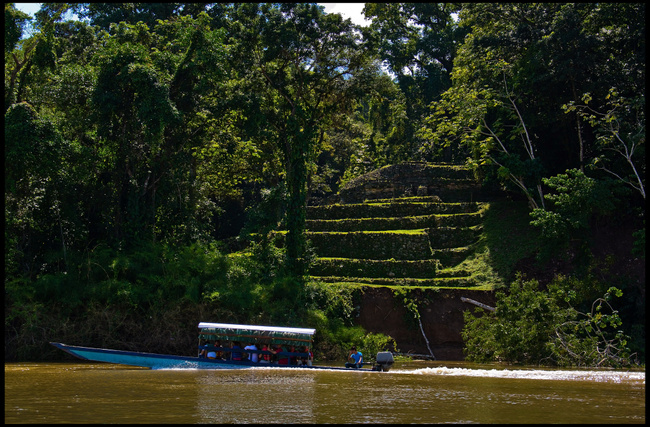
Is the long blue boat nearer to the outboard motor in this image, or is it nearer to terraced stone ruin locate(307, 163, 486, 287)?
the outboard motor

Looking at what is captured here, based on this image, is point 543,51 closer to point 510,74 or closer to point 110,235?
point 510,74

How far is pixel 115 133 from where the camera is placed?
80.2 feet

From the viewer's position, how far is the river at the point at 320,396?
9883 mm

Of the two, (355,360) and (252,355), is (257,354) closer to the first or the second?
(252,355)

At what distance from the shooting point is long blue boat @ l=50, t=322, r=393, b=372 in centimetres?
1689

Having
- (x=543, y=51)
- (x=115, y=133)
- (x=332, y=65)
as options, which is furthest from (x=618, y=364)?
(x=115, y=133)

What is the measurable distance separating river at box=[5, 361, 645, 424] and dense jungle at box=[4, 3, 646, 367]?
13.3 ft

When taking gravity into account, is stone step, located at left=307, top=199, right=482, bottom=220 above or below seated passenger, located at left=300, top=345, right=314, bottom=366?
above

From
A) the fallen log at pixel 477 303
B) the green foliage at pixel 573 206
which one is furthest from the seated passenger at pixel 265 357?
the green foliage at pixel 573 206

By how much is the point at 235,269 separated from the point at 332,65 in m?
10.2

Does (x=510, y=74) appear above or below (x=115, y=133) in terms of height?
above

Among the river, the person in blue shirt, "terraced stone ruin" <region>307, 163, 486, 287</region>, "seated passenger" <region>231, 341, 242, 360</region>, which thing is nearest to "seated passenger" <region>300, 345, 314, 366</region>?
the river

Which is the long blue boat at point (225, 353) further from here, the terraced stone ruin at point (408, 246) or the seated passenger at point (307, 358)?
the terraced stone ruin at point (408, 246)

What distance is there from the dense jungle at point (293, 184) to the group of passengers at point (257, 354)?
3380 millimetres
